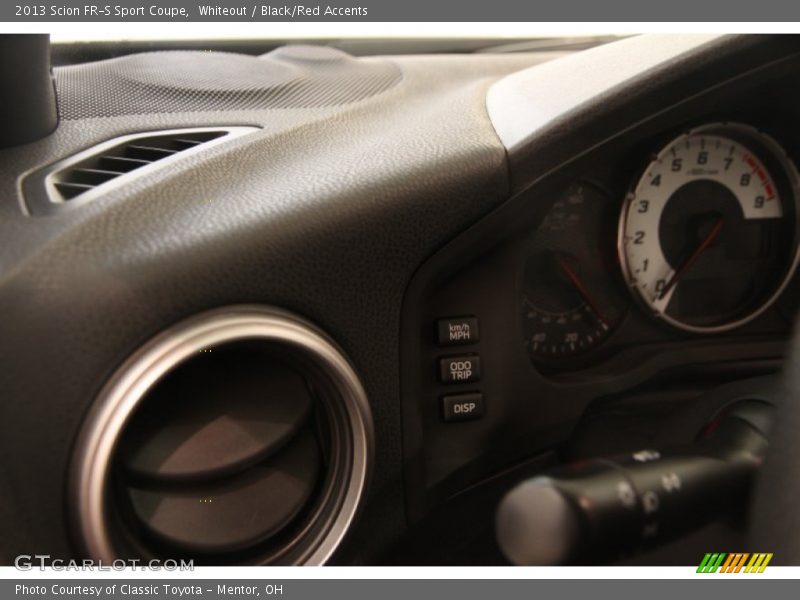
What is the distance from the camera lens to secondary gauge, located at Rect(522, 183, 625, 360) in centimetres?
102

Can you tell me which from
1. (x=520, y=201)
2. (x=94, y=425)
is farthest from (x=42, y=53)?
(x=520, y=201)

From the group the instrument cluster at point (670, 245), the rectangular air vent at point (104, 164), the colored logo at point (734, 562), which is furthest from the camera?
the instrument cluster at point (670, 245)

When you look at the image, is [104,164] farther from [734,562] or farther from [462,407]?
[734,562]

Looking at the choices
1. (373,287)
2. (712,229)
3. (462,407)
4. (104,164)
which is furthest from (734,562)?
(104,164)

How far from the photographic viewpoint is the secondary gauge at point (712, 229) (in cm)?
102

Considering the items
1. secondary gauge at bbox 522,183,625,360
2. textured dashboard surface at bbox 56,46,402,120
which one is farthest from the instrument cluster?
textured dashboard surface at bbox 56,46,402,120

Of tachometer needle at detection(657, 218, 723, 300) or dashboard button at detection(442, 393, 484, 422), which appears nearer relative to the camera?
dashboard button at detection(442, 393, 484, 422)

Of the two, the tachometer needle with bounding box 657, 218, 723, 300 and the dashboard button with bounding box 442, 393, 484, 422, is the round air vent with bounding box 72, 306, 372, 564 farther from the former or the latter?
the tachometer needle with bounding box 657, 218, 723, 300

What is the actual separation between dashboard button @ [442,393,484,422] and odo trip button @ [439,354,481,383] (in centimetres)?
2

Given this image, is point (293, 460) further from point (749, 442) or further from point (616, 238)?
point (616, 238)

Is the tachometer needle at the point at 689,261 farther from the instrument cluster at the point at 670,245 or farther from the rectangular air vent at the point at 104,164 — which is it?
the rectangular air vent at the point at 104,164

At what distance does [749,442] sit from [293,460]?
47 cm

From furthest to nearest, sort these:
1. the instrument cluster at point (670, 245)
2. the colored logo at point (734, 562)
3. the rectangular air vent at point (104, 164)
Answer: the instrument cluster at point (670, 245)
the rectangular air vent at point (104, 164)
the colored logo at point (734, 562)

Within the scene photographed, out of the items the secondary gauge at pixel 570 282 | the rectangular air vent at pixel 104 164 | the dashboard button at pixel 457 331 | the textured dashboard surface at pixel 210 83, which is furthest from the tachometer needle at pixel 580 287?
the rectangular air vent at pixel 104 164
